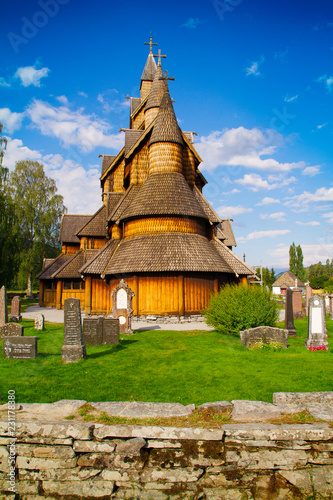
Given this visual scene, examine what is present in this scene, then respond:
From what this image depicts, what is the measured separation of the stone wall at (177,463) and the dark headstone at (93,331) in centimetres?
672

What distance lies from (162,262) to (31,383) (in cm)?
1069

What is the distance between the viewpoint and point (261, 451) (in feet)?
12.6

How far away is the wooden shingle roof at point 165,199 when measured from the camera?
18.4m

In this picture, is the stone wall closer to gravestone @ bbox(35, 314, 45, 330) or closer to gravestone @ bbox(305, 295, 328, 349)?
gravestone @ bbox(305, 295, 328, 349)

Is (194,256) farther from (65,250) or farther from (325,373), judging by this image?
(65,250)

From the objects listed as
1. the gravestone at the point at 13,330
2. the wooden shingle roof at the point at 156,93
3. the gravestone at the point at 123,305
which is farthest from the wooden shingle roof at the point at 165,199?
→ the gravestone at the point at 13,330

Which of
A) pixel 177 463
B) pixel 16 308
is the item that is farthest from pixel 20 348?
pixel 16 308

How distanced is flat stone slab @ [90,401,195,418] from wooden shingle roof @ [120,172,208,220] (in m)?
14.1

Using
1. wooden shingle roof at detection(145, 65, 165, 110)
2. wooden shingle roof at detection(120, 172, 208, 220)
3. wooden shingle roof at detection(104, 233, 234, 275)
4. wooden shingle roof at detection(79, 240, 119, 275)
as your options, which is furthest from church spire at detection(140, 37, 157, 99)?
wooden shingle roof at detection(104, 233, 234, 275)

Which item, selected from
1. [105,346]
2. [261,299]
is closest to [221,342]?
[261,299]

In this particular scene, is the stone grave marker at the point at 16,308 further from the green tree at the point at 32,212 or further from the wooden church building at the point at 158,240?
the green tree at the point at 32,212

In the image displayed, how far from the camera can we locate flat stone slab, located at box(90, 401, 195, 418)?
14.2 ft

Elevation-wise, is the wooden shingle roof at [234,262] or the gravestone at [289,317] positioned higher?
the wooden shingle roof at [234,262]

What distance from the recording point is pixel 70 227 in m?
30.4
